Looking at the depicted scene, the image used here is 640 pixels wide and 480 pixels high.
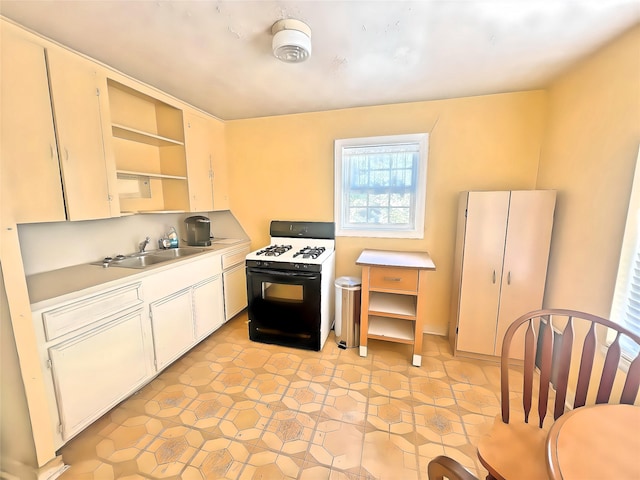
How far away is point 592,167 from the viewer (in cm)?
172

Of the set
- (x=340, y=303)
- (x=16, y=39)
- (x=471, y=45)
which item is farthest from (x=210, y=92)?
(x=340, y=303)

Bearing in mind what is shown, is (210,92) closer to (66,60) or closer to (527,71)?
(66,60)

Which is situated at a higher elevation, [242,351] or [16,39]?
[16,39]

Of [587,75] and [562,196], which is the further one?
[562,196]

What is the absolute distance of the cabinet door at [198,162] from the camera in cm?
263

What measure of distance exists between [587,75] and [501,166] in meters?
0.80

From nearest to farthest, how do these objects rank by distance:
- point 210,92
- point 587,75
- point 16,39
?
point 16,39 → point 587,75 → point 210,92

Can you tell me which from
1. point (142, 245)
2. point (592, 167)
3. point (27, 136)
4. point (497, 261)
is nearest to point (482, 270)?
point (497, 261)

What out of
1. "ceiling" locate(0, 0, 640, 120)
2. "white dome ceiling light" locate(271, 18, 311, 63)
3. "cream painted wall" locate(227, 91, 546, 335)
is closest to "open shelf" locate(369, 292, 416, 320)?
"cream painted wall" locate(227, 91, 546, 335)

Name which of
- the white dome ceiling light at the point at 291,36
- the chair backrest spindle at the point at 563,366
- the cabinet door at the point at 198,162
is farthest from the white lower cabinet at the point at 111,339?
the chair backrest spindle at the point at 563,366

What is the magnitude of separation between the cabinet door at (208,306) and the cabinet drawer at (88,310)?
614 millimetres

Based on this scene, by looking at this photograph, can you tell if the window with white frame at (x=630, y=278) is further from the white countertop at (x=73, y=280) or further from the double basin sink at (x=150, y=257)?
the double basin sink at (x=150, y=257)

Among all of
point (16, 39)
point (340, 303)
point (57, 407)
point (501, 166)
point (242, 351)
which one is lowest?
point (242, 351)

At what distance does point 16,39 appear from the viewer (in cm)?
139
